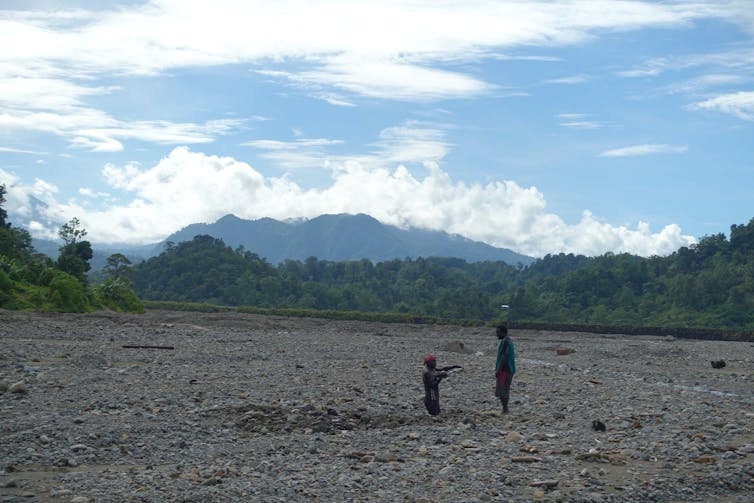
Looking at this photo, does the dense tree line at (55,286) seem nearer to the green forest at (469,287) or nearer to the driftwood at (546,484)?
the green forest at (469,287)

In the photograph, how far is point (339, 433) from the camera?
14328 millimetres

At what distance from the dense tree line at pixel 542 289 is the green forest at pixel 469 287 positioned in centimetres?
14

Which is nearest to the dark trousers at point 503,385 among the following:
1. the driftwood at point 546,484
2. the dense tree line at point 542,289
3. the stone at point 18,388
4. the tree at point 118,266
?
the driftwood at point 546,484

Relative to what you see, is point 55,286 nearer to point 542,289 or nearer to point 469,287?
point 542,289

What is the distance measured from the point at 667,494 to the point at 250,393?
31.2 feet

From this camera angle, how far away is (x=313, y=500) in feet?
33.3

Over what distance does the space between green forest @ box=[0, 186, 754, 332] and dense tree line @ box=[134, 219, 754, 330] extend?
0.14 meters

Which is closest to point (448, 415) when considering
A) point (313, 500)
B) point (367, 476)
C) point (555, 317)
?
point (367, 476)

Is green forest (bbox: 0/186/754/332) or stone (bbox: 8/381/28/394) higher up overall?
green forest (bbox: 0/186/754/332)

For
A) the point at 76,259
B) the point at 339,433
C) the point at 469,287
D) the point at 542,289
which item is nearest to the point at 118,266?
the point at 76,259

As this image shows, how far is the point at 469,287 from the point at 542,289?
59.6 ft

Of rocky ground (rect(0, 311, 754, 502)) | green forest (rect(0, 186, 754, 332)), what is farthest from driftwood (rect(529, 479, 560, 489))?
green forest (rect(0, 186, 754, 332))

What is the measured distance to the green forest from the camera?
76.9 metres

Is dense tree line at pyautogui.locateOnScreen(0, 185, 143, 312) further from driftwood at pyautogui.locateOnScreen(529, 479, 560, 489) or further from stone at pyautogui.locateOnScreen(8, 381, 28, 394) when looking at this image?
driftwood at pyautogui.locateOnScreen(529, 479, 560, 489)
